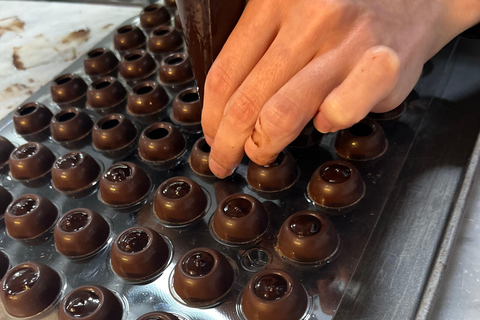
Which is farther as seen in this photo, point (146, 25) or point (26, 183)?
point (146, 25)

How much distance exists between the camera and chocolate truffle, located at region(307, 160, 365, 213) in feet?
2.21

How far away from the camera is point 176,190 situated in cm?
73

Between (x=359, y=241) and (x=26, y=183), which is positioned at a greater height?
(x=359, y=241)

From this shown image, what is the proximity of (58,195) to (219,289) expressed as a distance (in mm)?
392

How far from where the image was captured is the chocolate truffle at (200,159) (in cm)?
77

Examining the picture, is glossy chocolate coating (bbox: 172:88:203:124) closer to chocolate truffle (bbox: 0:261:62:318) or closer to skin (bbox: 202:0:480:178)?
skin (bbox: 202:0:480:178)

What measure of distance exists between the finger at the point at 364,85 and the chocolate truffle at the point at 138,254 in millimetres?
311

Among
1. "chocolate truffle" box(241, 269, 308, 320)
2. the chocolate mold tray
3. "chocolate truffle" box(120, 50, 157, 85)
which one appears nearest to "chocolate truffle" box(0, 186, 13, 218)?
the chocolate mold tray

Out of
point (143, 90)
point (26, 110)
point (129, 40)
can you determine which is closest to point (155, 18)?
point (129, 40)

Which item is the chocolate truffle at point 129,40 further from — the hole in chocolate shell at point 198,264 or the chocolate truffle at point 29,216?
the hole in chocolate shell at point 198,264

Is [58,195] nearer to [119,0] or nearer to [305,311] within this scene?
[305,311]

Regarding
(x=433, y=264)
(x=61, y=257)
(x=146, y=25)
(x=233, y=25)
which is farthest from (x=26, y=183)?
(x=433, y=264)

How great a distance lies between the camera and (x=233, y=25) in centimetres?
63

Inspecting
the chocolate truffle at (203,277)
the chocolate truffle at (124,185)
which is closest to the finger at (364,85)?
the chocolate truffle at (203,277)
